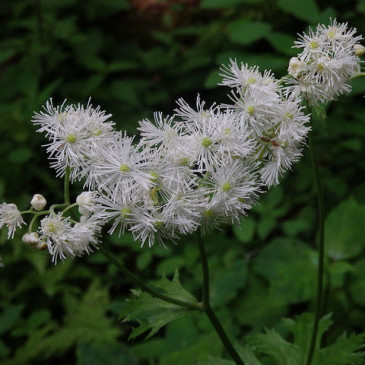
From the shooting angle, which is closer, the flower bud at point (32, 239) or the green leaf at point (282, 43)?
the flower bud at point (32, 239)

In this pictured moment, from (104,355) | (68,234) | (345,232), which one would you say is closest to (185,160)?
(68,234)

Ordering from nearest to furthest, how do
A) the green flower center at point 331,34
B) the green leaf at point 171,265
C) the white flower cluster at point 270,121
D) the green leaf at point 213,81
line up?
the white flower cluster at point 270,121 < the green flower center at point 331,34 < the green leaf at point 171,265 < the green leaf at point 213,81

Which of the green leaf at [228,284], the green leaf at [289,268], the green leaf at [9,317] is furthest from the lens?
the green leaf at [228,284]

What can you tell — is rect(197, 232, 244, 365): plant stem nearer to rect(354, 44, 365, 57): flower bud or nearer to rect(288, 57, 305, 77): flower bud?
rect(288, 57, 305, 77): flower bud

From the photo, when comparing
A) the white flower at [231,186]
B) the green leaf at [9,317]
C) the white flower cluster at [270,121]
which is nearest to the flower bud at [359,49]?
the white flower cluster at [270,121]

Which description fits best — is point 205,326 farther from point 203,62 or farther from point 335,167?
point 203,62

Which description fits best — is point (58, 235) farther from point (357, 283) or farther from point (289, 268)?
point (357, 283)

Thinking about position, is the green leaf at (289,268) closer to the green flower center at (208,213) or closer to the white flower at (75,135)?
the green flower center at (208,213)
